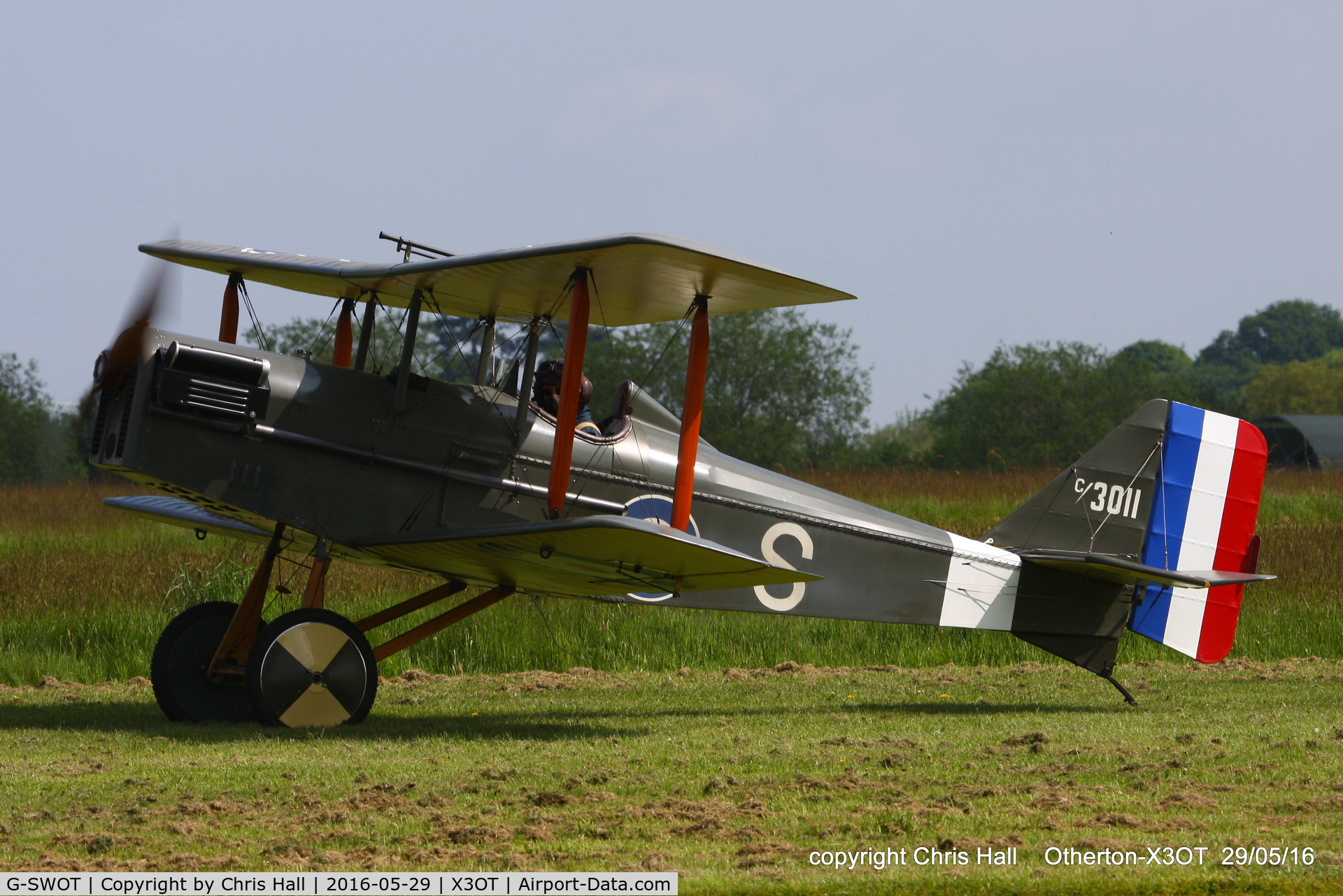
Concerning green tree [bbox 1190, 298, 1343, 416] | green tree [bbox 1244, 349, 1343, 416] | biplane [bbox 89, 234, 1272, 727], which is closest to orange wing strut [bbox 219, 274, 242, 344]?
biplane [bbox 89, 234, 1272, 727]

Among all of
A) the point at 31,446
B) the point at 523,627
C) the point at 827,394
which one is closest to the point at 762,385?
the point at 827,394

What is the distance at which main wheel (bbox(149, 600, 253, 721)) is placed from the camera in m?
7.05

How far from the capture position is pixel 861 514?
8.24 meters

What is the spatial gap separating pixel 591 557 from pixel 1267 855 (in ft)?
11.2

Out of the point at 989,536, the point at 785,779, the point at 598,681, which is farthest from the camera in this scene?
the point at 598,681

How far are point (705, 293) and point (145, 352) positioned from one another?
2989mm

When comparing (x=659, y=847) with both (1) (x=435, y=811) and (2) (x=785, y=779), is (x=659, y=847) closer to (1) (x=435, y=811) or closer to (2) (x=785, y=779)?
(1) (x=435, y=811)

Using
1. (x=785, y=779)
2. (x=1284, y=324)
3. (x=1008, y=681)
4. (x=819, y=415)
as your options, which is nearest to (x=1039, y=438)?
(x=819, y=415)

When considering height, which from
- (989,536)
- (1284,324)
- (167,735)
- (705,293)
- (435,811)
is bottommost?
(167,735)

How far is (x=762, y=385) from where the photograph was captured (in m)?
37.9

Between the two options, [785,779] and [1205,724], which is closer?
[785,779]

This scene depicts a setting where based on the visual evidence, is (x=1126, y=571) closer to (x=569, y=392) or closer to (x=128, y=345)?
(x=569, y=392)

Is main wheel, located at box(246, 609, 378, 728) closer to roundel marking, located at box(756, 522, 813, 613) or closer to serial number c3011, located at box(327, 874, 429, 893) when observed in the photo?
roundel marking, located at box(756, 522, 813, 613)

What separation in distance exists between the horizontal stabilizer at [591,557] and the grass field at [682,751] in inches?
34.3
